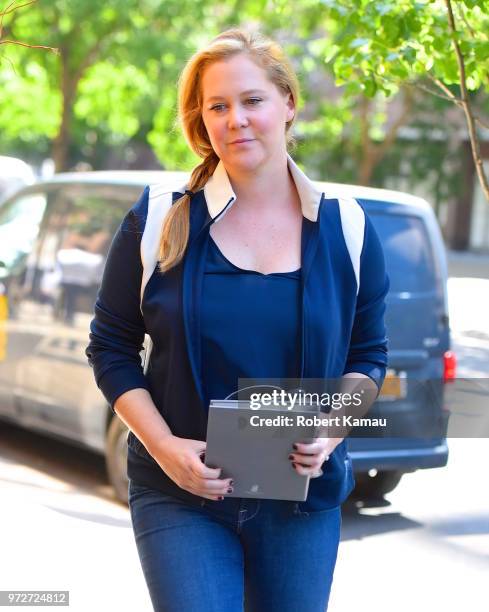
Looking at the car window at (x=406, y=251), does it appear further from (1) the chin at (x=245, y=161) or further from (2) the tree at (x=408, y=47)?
(1) the chin at (x=245, y=161)

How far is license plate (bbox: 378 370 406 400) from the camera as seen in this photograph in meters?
6.29

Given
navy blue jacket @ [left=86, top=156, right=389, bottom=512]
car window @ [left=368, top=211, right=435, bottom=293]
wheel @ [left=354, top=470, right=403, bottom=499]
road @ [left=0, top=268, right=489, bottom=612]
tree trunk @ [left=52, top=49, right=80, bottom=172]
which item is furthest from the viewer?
tree trunk @ [left=52, top=49, right=80, bottom=172]

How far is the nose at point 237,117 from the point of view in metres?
2.62

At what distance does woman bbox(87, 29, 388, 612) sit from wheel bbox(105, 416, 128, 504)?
399 cm

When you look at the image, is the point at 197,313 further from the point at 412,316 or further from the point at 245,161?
the point at 412,316

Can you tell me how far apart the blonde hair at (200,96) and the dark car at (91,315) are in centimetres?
318

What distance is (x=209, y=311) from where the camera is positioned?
8.39 feet

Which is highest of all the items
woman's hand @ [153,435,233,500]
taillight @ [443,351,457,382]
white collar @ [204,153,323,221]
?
white collar @ [204,153,323,221]

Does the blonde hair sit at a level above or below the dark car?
above

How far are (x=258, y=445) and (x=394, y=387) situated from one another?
12.8 feet

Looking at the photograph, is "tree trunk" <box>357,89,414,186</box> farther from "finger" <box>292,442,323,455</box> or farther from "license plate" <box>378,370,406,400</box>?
"finger" <box>292,442,323,455</box>

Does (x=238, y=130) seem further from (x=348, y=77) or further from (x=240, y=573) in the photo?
(x=348, y=77)

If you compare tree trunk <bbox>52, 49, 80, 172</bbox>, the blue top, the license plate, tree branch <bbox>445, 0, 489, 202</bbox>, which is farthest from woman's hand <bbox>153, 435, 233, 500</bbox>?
tree trunk <bbox>52, 49, 80, 172</bbox>

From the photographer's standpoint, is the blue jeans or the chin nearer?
the blue jeans
